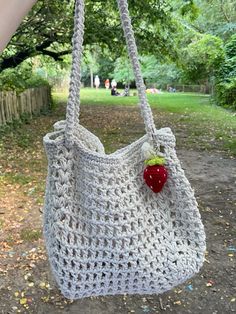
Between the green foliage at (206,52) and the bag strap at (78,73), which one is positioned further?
the green foliage at (206,52)

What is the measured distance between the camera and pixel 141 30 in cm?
1269

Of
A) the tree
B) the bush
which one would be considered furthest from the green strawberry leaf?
the bush

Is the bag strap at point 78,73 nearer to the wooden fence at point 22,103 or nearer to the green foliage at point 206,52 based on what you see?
the wooden fence at point 22,103

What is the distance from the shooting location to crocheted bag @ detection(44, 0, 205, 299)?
97 cm

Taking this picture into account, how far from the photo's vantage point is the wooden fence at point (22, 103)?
9.88 meters

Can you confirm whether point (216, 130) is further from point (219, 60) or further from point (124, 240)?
point (124, 240)

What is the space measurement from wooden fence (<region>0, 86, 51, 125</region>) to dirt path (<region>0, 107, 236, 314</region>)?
216 cm

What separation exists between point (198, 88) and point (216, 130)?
24.0m

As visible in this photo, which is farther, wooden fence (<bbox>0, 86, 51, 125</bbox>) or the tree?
the tree

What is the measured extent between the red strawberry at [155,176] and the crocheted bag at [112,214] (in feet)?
0.11

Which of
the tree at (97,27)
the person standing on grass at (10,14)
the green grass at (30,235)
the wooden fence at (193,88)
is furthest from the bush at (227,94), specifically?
the person standing on grass at (10,14)

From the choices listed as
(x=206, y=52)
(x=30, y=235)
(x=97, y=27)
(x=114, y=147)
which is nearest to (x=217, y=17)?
(x=206, y=52)

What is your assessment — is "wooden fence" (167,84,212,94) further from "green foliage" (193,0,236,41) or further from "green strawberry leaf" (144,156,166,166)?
"green strawberry leaf" (144,156,166,166)

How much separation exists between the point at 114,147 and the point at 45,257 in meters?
4.78
